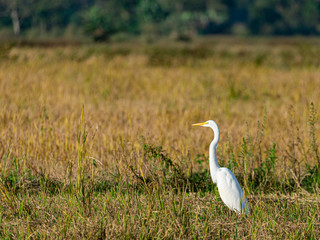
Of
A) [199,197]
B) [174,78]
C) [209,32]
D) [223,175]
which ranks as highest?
[223,175]

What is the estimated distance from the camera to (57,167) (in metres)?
4.41

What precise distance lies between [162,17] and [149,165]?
71834mm

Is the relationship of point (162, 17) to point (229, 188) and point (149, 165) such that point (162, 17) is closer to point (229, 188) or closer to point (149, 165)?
point (149, 165)

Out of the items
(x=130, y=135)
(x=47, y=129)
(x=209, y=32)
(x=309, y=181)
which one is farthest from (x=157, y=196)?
(x=209, y=32)

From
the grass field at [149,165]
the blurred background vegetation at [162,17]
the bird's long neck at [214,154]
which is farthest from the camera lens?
the blurred background vegetation at [162,17]

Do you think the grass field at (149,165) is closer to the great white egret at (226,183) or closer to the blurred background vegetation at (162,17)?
the great white egret at (226,183)

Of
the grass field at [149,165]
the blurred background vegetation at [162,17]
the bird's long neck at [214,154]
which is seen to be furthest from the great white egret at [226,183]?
the blurred background vegetation at [162,17]

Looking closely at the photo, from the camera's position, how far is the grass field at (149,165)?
3.06 m

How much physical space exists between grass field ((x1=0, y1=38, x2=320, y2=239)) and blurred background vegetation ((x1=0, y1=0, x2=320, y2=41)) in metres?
53.7

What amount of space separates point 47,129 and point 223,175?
2.88 meters

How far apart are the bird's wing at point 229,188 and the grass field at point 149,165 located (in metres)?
0.17

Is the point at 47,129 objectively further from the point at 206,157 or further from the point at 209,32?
the point at 209,32

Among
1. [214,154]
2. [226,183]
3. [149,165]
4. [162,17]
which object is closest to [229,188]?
[226,183]

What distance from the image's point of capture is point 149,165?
405cm
